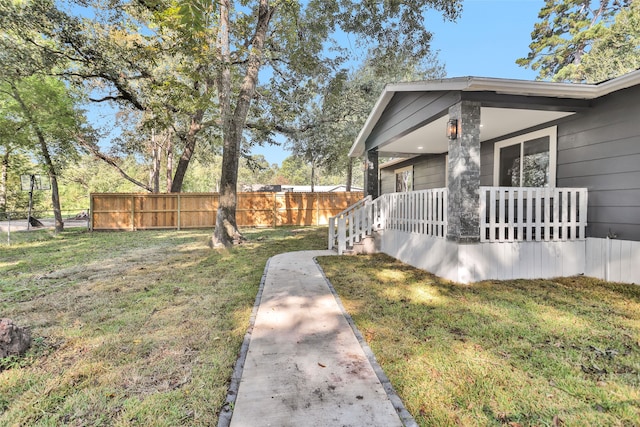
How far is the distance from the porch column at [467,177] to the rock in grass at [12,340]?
17.3ft

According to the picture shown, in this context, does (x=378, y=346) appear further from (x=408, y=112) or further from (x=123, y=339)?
(x=408, y=112)

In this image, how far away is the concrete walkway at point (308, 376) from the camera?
1.80 meters

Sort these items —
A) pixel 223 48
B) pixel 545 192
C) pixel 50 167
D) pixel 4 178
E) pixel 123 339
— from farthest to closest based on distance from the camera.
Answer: pixel 4 178 < pixel 50 167 < pixel 223 48 < pixel 545 192 < pixel 123 339

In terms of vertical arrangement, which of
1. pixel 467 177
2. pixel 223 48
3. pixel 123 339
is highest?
pixel 223 48

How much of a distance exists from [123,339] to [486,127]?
289 inches

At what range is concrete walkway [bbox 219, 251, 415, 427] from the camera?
71.0 inches

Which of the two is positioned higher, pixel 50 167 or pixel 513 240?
pixel 50 167

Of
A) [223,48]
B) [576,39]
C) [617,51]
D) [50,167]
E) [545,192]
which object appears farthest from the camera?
[576,39]

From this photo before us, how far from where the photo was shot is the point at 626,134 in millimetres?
4469

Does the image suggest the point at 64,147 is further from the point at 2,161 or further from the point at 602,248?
the point at 602,248

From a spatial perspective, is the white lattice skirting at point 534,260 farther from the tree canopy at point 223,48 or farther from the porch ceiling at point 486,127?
the tree canopy at point 223,48

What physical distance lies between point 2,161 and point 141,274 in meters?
14.0

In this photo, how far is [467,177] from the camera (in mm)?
4629

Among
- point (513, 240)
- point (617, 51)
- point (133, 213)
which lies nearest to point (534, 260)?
point (513, 240)
